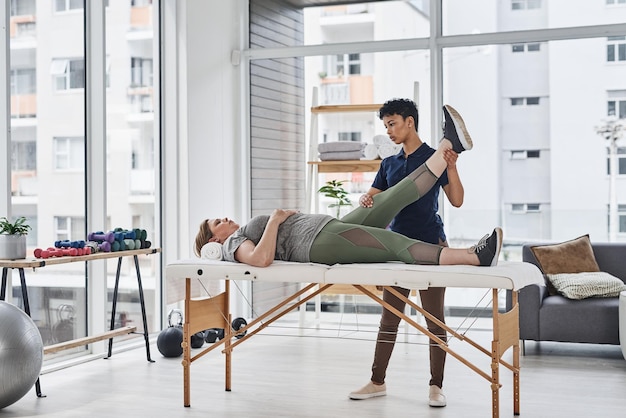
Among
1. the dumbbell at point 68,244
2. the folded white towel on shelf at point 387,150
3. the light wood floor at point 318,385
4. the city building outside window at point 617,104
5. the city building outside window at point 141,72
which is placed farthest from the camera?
the folded white towel on shelf at point 387,150

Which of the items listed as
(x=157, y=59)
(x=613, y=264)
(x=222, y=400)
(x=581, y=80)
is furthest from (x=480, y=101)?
(x=222, y=400)

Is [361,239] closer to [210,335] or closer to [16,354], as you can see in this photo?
[16,354]

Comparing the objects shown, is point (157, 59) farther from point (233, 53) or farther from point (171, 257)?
point (171, 257)

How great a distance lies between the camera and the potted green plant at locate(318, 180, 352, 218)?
18.7 ft

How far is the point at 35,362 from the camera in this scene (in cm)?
348

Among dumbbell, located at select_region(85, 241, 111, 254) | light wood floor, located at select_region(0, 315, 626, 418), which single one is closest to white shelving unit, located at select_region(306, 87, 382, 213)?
light wood floor, located at select_region(0, 315, 626, 418)

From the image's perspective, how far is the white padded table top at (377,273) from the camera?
3.08 metres

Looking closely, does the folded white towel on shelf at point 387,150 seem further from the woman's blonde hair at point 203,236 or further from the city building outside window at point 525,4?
the woman's blonde hair at point 203,236

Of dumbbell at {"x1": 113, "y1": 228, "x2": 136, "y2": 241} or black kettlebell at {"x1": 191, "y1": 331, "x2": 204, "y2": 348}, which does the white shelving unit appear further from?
dumbbell at {"x1": 113, "y1": 228, "x2": 136, "y2": 241}

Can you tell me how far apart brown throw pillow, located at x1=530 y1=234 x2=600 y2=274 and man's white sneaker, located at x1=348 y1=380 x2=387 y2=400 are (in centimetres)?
174

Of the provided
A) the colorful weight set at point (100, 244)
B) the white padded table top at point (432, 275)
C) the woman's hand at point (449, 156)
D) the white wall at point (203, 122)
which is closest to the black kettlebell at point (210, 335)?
the white wall at point (203, 122)

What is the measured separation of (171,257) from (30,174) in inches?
53.6

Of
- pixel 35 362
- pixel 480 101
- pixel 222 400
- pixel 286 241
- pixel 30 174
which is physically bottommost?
pixel 222 400

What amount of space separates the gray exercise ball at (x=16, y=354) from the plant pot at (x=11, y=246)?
349 millimetres
